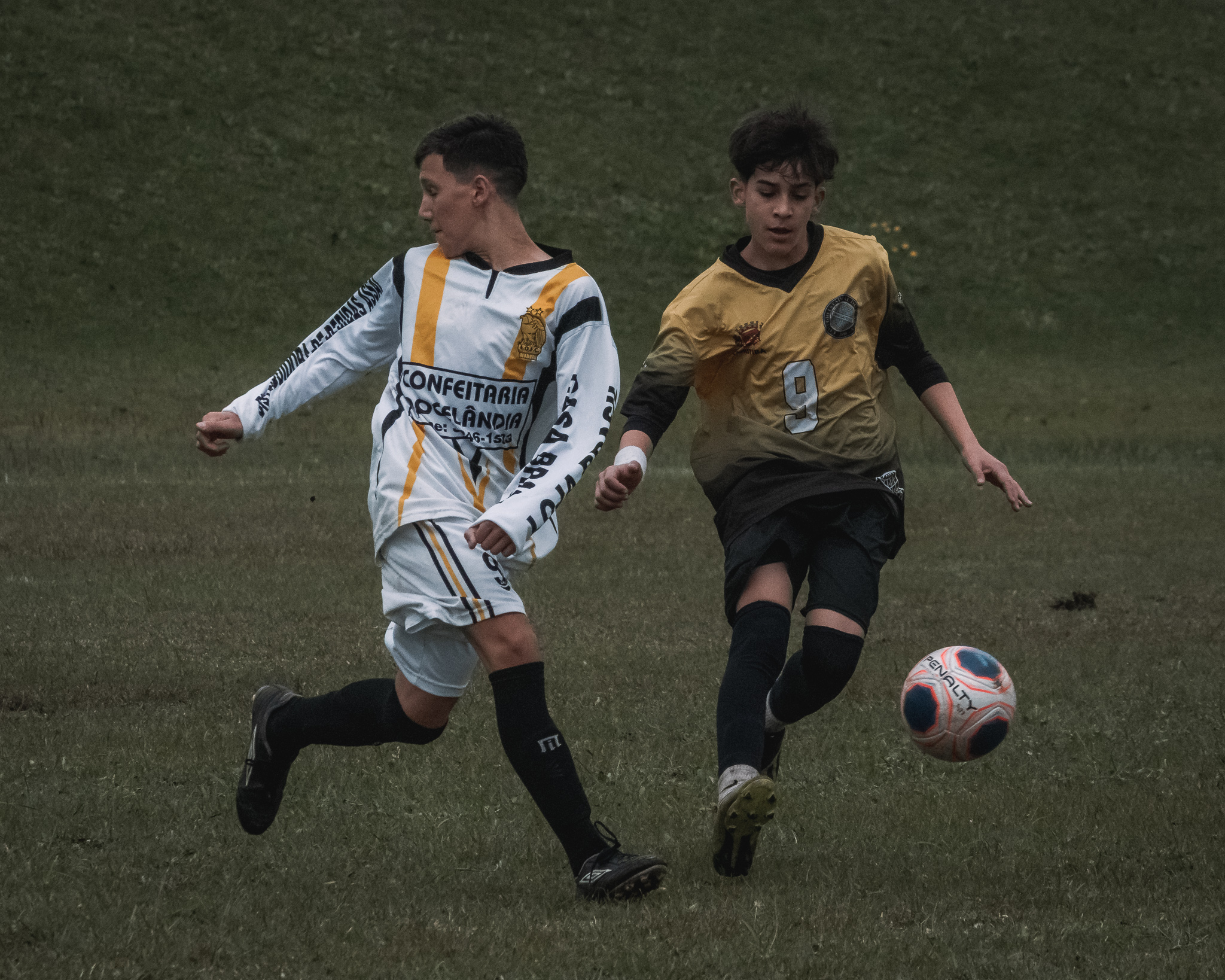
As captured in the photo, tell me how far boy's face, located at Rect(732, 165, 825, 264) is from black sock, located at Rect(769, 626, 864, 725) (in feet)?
Result: 3.99

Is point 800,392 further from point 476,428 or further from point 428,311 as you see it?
point 428,311

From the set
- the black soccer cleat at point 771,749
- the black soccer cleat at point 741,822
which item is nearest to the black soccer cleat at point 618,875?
the black soccer cleat at point 741,822

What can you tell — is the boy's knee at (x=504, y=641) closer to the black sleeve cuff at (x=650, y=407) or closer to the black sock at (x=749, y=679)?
the black sock at (x=749, y=679)

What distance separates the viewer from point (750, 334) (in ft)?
16.5

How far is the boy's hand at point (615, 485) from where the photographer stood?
4.29 metres

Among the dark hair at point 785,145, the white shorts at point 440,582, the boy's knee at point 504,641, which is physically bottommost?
the boy's knee at point 504,641

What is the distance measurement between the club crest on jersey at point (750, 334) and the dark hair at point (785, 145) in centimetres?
49

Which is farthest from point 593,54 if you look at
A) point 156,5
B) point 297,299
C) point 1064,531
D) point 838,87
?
point 1064,531

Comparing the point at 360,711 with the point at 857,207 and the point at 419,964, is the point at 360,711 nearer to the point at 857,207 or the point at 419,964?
the point at 419,964

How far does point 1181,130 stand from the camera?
35.6 m

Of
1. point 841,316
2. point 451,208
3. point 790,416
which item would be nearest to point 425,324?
point 451,208

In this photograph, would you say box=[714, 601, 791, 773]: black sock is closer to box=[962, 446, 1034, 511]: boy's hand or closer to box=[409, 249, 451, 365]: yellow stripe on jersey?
box=[962, 446, 1034, 511]: boy's hand

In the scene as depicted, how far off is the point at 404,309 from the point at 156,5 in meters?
30.9

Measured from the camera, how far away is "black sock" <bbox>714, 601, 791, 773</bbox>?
4.58 meters
